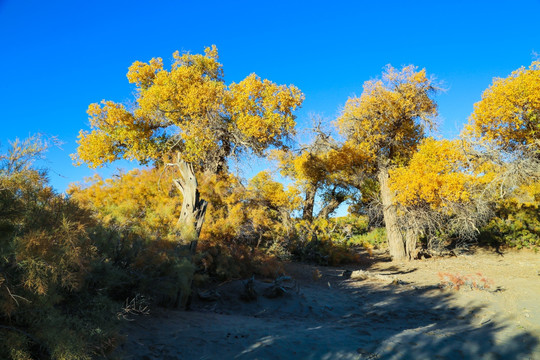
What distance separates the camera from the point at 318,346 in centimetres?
450

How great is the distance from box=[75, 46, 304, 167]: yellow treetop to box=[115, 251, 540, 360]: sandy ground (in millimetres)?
6704

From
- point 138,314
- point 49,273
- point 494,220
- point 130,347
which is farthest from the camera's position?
point 494,220

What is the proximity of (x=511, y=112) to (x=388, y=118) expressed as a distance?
189 inches

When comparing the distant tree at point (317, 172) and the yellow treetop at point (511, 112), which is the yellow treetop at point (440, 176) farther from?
the distant tree at point (317, 172)

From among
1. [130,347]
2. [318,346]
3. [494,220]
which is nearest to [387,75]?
[494,220]

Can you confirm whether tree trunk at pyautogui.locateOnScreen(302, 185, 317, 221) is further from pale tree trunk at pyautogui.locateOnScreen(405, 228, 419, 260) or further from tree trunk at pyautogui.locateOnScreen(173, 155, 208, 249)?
tree trunk at pyautogui.locateOnScreen(173, 155, 208, 249)


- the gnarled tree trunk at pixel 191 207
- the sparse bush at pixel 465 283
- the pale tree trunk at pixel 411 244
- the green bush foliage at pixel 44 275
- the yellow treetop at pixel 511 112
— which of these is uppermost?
the yellow treetop at pixel 511 112

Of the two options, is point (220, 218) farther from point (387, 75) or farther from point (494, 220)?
point (494, 220)

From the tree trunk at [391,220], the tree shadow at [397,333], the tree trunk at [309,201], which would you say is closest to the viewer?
the tree shadow at [397,333]

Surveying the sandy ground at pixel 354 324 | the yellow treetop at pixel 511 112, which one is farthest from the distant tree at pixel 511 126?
the sandy ground at pixel 354 324

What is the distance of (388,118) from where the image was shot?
15.7 metres

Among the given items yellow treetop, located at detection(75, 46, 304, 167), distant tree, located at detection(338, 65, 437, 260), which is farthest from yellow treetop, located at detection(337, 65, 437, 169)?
yellow treetop, located at detection(75, 46, 304, 167)

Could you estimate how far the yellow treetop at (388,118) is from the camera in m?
15.4

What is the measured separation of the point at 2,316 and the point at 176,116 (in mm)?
11594
